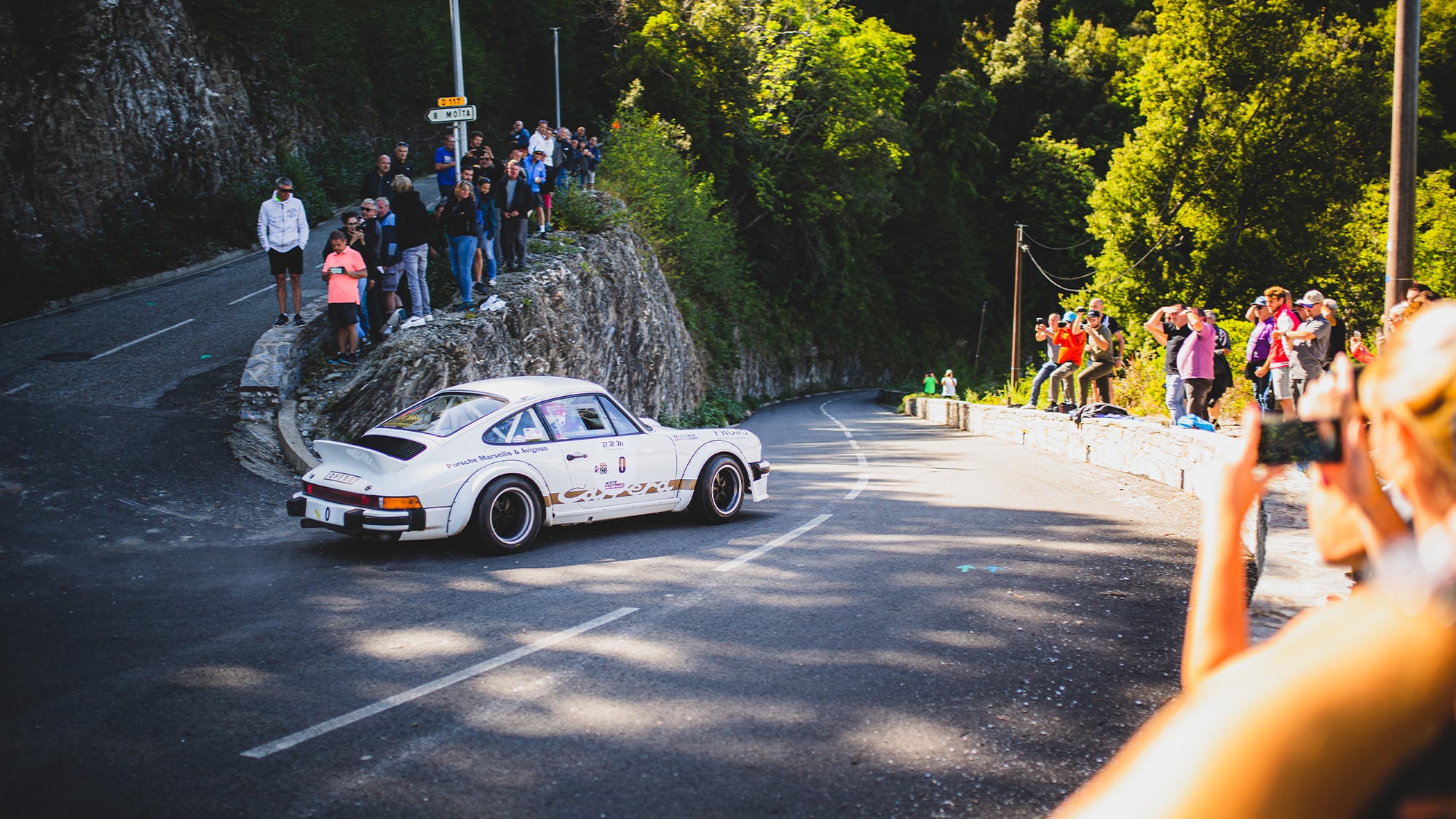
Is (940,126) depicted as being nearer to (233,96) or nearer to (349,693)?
(233,96)

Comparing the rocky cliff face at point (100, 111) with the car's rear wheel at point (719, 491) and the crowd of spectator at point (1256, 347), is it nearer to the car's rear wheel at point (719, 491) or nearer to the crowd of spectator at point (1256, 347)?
the car's rear wheel at point (719, 491)

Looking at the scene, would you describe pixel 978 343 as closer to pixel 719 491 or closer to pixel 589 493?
pixel 719 491

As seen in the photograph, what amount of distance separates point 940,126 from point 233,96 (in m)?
47.6

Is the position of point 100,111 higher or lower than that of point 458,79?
higher

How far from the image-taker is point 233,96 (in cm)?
2795

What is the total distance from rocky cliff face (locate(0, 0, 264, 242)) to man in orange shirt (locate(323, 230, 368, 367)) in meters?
9.45

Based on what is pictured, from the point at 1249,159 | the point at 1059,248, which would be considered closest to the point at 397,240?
the point at 1249,159

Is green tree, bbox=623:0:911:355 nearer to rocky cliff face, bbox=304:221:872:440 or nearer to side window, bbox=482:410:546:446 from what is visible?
rocky cliff face, bbox=304:221:872:440

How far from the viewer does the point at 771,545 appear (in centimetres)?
916

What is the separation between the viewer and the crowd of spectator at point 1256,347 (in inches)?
498

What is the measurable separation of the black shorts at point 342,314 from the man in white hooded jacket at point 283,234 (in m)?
1.32

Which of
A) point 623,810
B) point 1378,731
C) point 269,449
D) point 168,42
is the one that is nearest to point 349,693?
point 623,810

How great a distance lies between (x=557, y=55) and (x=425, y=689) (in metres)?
48.6

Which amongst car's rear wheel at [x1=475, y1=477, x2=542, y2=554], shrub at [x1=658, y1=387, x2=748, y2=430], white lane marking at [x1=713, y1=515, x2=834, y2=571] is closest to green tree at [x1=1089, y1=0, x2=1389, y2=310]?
shrub at [x1=658, y1=387, x2=748, y2=430]
